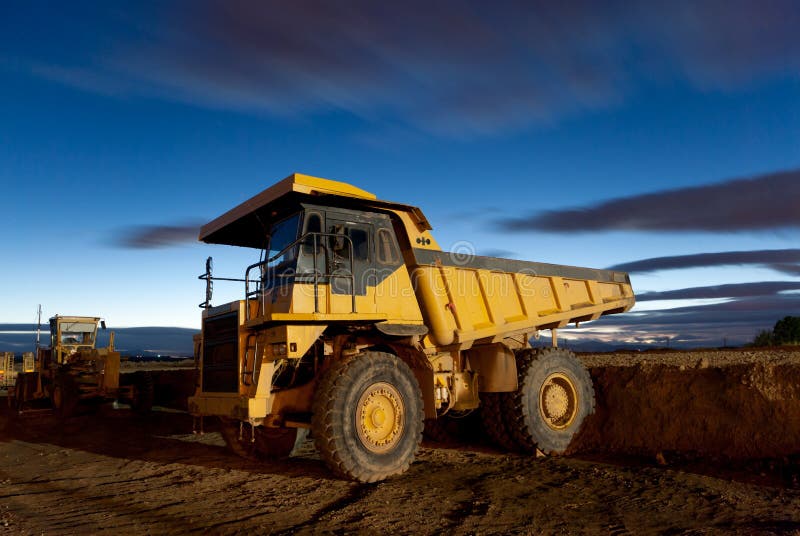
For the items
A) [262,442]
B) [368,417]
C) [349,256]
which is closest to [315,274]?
[349,256]

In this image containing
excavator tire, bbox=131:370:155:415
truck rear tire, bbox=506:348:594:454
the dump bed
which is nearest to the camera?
the dump bed

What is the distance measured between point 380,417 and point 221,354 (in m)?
2.41

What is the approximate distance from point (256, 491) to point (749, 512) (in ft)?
17.5

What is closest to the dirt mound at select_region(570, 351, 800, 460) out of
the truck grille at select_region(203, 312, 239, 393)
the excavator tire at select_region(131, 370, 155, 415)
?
Result: the truck grille at select_region(203, 312, 239, 393)

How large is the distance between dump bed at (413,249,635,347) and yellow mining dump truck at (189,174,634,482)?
27 mm

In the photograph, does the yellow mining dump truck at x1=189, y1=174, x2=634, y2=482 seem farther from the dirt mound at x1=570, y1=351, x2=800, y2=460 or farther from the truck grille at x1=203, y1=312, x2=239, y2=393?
the dirt mound at x1=570, y1=351, x2=800, y2=460

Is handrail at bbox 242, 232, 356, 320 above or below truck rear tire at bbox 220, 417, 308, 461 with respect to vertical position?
above

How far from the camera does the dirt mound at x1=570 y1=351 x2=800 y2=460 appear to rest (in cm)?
887

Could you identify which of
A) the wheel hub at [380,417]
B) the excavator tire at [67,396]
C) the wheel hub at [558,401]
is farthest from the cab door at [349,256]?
the excavator tire at [67,396]

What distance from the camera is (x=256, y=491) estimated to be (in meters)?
7.44

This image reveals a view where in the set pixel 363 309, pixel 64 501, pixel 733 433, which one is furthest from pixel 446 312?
pixel 64 501

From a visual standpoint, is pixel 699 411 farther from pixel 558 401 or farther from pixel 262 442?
pixel 262 442

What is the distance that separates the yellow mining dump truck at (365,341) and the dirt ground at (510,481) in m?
0.55

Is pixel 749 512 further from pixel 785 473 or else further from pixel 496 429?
pixel 496 429
